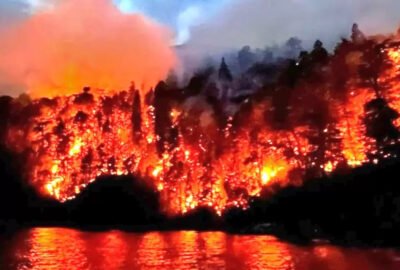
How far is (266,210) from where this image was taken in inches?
2381

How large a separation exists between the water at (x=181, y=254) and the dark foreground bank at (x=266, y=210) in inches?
184

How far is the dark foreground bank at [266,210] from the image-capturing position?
169 ft

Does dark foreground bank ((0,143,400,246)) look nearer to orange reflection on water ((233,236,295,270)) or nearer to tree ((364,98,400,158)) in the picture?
tree ((364,98,400,158))

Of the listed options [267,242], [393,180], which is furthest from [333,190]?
[267,242]

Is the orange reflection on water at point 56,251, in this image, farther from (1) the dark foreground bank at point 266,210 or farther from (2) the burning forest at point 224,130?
(2) the burning forest at point 224,130

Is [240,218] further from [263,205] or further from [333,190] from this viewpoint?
[333,190]

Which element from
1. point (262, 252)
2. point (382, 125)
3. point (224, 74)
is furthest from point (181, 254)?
point (224, 74)

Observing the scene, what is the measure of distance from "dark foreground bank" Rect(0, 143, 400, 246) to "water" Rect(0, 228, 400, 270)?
4.68 meters

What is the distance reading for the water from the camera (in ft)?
123

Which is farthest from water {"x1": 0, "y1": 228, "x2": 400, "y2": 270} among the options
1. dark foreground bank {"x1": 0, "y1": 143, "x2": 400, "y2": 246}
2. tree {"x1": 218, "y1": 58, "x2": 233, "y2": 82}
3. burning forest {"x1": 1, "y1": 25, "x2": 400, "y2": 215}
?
tree {"x1": 218, "y1": 58, "x2": 233, "y2": 82}

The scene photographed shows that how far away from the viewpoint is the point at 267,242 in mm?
49844

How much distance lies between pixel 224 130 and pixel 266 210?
54.8 ft

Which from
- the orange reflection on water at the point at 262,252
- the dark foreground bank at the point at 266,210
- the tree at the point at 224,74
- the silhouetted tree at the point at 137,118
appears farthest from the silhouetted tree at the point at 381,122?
the silhouetted tree at the point at 137,118

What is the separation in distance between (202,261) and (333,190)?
20.4 metres
